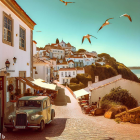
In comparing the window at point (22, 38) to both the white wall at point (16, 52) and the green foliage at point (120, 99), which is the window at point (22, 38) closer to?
the white wall at point (16, 52)

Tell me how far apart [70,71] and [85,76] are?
7690 millimetres

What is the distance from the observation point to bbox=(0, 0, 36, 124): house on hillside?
32.1ft

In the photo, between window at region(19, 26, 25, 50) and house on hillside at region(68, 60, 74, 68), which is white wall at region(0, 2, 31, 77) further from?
house on hillside at region(68, 60, 74, 68)

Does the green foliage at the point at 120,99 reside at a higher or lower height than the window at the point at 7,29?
lower

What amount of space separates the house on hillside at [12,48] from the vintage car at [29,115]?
7.83 feet

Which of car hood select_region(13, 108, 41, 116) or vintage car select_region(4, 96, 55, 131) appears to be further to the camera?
car hood select_region(13, 108, 41, 116)

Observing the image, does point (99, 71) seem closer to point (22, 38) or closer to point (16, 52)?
point (22, 38)

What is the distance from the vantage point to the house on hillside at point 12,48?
9783 mm

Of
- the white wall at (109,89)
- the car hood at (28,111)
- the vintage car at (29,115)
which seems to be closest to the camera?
the vintage car at (29,115)

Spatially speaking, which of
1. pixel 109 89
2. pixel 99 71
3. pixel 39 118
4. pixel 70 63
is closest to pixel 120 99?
pixel 109 89

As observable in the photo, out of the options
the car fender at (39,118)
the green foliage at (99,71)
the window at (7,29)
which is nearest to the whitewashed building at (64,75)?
the green foliage at (99,71)

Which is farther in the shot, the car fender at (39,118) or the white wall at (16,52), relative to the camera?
the white wall at (16,52)

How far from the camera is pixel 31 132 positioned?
24.8 ft

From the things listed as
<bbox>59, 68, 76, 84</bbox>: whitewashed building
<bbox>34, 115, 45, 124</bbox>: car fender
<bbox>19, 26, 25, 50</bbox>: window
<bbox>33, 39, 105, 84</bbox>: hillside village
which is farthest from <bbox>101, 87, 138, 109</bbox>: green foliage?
<bbox>59, 68, 76, 84</bbox>: whitewashed building
